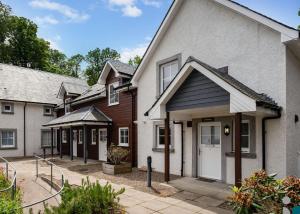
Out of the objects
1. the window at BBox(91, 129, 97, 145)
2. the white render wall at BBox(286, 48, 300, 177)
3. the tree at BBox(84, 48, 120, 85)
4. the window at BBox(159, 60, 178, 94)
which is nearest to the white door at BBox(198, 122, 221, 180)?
the white render wall at BBox(286, 48, 300, 177)

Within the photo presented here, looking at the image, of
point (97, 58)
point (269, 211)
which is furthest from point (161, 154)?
point (97, 58)

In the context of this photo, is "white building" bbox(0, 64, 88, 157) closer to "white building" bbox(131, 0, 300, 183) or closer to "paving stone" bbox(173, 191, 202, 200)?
"white building" bbox(131, 0, 300, 183)

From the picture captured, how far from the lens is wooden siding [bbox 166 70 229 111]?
795 cm

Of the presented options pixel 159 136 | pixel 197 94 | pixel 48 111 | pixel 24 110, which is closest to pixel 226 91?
pixel 197 94

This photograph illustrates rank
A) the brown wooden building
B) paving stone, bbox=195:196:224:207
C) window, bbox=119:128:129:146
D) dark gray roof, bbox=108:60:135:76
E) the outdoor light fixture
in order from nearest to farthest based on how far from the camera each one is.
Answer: paving stone, bbox=195:196:224:207 < the outdoor light fixture < the brown wooden building < window, bbox=119:128:129:146 < dark gray roof, bbox=108:60:135:76

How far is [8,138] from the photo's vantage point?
2139cm

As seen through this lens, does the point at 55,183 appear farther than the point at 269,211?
Yes

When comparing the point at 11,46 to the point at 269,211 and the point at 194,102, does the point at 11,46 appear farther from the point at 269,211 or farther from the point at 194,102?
the point at 269,211

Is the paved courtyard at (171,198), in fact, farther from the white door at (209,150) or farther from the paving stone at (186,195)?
the white door at (209,150)

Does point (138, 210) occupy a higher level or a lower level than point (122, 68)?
lower

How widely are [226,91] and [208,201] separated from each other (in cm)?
350

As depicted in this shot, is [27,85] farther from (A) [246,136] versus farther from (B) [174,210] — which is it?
(B) [174,210]

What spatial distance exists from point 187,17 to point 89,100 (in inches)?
429

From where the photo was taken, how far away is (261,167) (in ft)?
27.7
